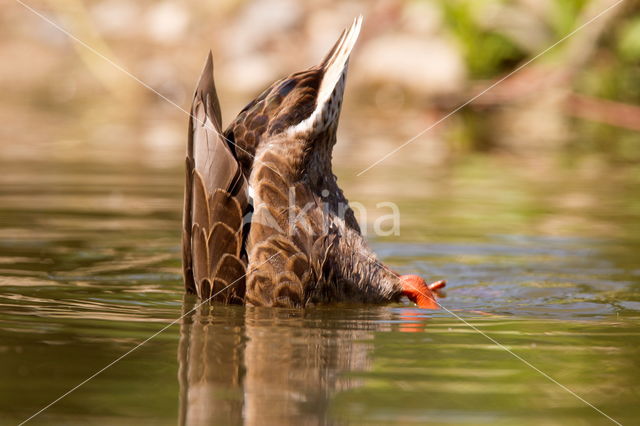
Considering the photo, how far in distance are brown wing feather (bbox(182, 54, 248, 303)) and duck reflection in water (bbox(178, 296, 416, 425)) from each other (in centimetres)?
13

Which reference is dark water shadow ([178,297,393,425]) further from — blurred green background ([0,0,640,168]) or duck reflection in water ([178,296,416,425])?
blurred green background ([0,0,640,168])

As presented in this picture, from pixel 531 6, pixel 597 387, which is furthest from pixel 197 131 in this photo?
pixel 531 6

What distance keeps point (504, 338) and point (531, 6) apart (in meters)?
11.9

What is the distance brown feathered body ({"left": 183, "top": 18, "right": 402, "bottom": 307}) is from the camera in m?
4.11

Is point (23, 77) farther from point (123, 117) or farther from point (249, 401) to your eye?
point (249, 401)

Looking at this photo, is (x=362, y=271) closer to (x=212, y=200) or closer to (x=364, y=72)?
(x=212, y=200)

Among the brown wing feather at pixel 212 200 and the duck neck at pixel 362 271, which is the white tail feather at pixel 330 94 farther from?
the duck neck at pixel 362 271

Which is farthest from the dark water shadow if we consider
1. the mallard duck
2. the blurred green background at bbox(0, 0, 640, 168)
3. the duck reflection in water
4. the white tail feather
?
the blurred green background at bbox(0, 0, 640, 168)

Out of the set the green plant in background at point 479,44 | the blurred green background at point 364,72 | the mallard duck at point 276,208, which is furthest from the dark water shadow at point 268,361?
the green plant in background at point 479,44

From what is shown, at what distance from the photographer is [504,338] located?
12.2ft

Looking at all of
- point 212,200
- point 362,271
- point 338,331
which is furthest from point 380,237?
point 338,331

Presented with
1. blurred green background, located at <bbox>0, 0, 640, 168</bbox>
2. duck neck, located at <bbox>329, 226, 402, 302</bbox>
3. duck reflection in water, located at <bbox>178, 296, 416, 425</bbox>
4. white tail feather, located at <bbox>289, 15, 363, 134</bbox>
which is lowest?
duck reflection in water, located at <bbox>178, 296, 416, 425</bbox>

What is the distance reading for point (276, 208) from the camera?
420 centimetres

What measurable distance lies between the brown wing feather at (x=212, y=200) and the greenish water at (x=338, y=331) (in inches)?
5.2
